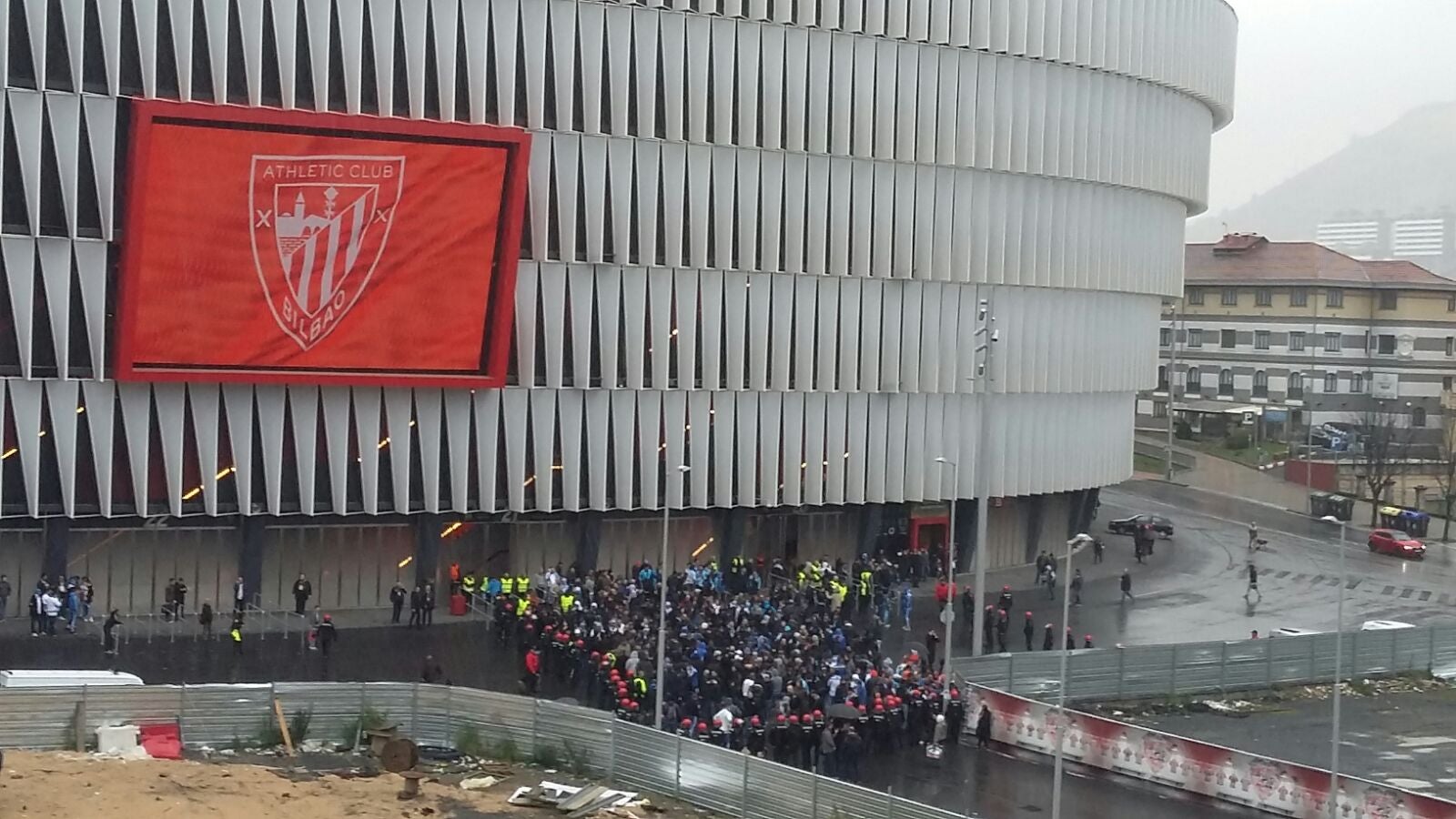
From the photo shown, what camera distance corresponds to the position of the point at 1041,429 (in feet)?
219

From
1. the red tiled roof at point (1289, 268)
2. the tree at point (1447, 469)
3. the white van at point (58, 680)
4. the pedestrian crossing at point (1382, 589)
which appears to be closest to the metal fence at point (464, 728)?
the white van at point (58, 680)

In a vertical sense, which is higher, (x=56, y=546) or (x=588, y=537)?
(x=56, y=546)

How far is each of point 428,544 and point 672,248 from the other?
38.4 feet

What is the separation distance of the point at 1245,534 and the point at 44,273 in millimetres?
55958

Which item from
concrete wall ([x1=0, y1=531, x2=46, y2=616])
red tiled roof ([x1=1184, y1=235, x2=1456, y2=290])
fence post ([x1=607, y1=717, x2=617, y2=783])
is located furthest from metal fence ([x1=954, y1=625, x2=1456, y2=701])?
red tiled roof ([x1=1184, y1=235, x2=1456, y2=290])

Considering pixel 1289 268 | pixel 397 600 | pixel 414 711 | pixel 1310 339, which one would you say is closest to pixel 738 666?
pixel 414 711

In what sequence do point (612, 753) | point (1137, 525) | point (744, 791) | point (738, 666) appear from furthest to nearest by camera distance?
point (1137, 525), point (738, 666), point (612, 753), point (744, 791)

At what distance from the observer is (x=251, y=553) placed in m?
50.5

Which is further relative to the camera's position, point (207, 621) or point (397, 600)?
point (397, 600)

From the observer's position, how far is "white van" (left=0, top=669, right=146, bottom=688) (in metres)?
32.6

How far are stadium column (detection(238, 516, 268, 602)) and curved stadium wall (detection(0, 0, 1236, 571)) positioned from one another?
3.16ft

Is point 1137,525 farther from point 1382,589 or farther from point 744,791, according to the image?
point 744,791

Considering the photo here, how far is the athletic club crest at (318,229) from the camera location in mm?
47625

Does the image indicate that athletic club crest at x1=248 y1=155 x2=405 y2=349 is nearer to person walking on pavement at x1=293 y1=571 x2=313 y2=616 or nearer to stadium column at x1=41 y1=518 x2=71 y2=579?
person walking on pavement at x1=293 y1=571 x2=313 y2=616
